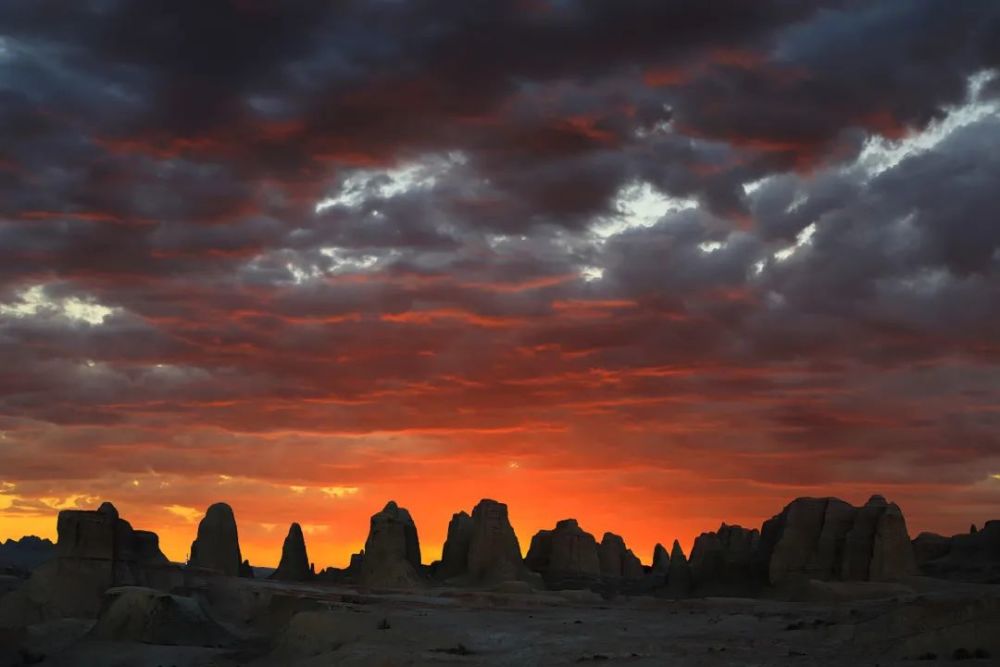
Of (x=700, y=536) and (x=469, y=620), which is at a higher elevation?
(x=700, y=536)

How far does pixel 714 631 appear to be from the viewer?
169ft

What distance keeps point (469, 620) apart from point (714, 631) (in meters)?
13.8

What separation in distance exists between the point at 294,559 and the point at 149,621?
51812 millimetres

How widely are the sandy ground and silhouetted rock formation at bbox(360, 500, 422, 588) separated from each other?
17.2 meters

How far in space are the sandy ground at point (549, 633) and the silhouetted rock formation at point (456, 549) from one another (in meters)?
30.3

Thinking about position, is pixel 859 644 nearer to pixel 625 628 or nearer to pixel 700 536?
pixel 625 628

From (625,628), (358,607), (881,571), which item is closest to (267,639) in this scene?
(358,607)

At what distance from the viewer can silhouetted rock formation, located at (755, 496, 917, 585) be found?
82625 millimetres

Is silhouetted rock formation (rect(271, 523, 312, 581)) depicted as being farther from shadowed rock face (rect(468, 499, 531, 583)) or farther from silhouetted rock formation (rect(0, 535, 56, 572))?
silhouetted rock formation (rect(0, 535, 56, 572))

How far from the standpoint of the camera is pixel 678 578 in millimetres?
102812

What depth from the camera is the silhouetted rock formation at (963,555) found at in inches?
3516

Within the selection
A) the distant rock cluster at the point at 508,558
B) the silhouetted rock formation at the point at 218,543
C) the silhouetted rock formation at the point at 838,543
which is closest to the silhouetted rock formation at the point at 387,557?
the distant rock cluster at the point at 508,558

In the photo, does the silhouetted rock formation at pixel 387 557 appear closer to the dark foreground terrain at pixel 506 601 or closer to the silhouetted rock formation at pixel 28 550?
the dark foreground terrain at pixel 506 601

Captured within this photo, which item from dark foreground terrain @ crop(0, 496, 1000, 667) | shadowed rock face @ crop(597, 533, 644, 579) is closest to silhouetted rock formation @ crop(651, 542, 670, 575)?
shadowed rock face @ crop(597, 533, 644, 579)
